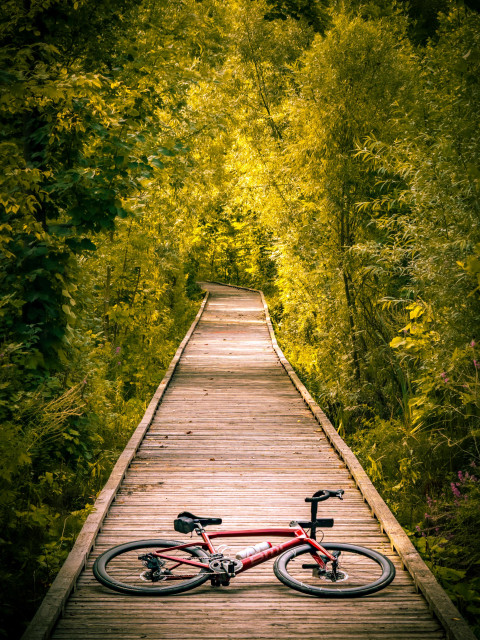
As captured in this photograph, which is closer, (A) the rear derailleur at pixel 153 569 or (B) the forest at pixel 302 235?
(A) the rear derailleur at pixel 153 569

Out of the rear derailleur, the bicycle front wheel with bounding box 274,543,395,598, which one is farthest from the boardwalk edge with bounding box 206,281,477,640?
the rear derailleur

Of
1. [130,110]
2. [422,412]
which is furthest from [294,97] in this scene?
[422,412]

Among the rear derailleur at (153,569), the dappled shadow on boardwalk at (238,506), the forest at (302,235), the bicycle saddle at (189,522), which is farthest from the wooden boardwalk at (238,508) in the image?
the forest at (302,235)

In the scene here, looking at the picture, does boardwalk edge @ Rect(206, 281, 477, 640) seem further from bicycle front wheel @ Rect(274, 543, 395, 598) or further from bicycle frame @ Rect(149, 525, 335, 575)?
bicycle frame @ Rect(149, 525, 335, 575)

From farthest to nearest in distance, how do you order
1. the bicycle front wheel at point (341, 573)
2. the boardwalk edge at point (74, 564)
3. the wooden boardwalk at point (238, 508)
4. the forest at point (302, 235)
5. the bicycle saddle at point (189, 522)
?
the forest at point (302, 235) < the bicycle saddle at point (189, 522) < the bicycle front wheel at point (341, 573) < the wooden boardwalk at point (238, 508) < the boardwalk edge at point (74, 564)

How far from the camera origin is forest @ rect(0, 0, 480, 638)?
4.86 m

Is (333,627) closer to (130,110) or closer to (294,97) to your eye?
(130,110)

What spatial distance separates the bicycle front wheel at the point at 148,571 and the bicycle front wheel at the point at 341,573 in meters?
0.49

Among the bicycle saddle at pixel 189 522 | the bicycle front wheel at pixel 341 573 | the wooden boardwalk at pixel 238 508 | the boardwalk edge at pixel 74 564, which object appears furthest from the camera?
the bicycle saddle at pixel 189 522

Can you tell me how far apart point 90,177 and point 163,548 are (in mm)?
2893

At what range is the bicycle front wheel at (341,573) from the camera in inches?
132

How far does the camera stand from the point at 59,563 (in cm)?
455

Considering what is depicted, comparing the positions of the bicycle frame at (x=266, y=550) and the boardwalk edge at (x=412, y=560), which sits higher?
the bicycle frame at (x=266, y=550)

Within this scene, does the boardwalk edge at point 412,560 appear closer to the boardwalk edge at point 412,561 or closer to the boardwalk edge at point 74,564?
the boardwalk edge at point 412,561
